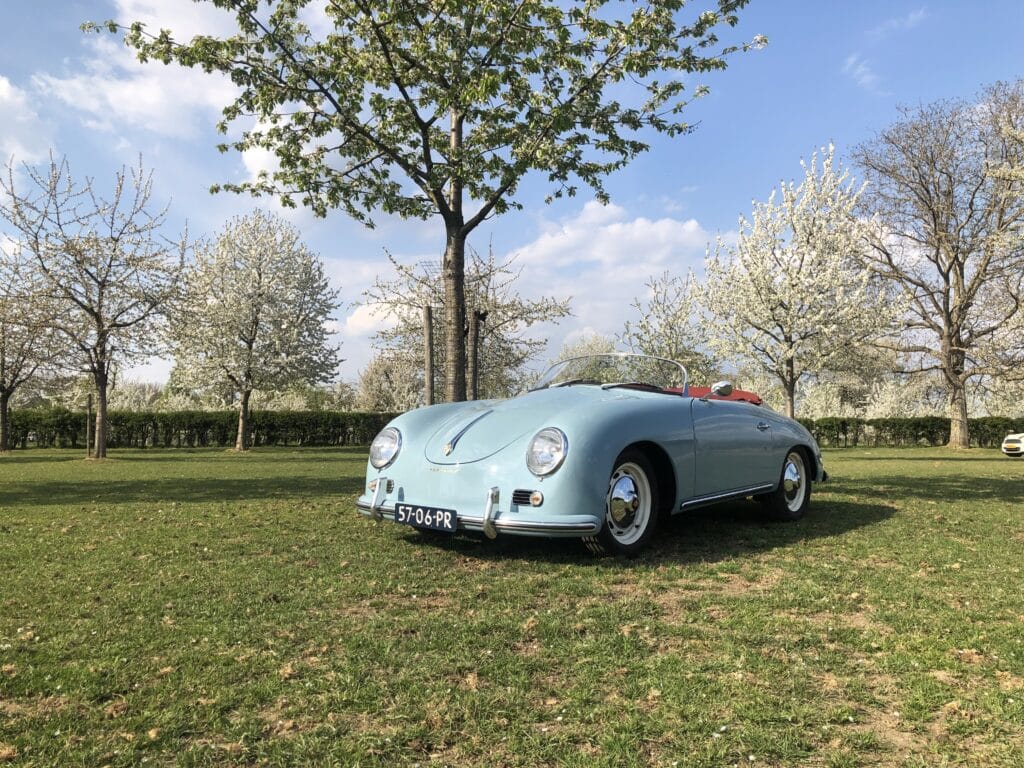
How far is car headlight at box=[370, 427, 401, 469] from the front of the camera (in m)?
4.91

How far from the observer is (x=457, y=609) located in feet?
11.2

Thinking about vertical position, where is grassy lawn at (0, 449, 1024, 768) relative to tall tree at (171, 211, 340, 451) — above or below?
below

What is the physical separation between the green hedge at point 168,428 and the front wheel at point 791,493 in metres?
26.2

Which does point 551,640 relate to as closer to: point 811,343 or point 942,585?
point 942,585

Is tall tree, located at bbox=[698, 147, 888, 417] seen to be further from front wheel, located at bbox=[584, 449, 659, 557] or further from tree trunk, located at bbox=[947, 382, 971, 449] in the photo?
front wheel, located at bbox=[584, 449, 659, 557]

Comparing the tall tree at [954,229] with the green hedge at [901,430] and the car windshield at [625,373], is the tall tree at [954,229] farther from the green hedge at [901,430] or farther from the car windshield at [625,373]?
the car windshield at [625,373]

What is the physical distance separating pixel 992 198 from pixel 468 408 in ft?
97.2

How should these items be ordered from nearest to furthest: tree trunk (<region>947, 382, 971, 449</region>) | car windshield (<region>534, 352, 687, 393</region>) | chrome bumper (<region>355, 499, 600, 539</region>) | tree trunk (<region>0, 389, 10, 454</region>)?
chrome bumper (<region>355, 499, 600, 539</region>)
car windshield (<region>534, 352, 687, 393</region>)
tree trunk (<region>0, 389, 10, 454</region>)
tree trunk (<region>947, 382, 971, 449</region>)

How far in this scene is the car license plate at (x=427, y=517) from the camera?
425 cm

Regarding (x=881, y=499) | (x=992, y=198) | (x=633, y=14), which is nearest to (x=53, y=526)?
(x=633, y=14)

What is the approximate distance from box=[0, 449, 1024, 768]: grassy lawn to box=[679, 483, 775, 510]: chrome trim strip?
366mm

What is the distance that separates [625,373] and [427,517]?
88.7 inches

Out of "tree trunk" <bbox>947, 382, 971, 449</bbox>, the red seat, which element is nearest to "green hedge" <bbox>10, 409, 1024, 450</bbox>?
"tree trunk" <bbox>947, 382, 971, 449</bbox>

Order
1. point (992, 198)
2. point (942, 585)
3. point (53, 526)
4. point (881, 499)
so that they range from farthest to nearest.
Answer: point (992, 198)
point (881, 499)
point (53, 526)
point (942, 585)
